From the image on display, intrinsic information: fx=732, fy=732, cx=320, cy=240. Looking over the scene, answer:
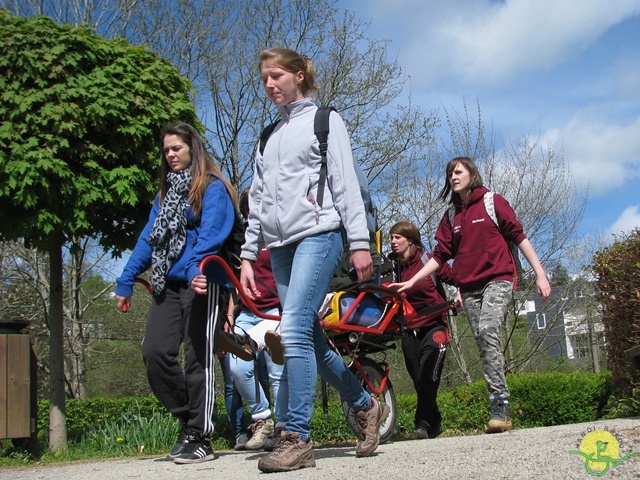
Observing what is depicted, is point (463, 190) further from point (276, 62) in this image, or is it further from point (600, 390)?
point (600, 390)

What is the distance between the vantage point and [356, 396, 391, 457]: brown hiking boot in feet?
13.2

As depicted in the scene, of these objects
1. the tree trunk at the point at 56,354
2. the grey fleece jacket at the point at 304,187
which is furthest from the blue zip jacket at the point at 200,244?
the tree trunk at the point at 56,354

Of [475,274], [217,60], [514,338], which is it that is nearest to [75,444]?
[475,274]

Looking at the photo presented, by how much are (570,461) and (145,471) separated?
7.36ft

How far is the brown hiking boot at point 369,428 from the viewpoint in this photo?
13.2ft

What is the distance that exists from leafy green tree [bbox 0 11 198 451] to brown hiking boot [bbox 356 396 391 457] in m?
3.76

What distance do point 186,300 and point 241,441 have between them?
7.05ft

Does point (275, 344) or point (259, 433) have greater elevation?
point (275, 344)

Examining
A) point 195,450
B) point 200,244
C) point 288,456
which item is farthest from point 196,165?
point 288,456

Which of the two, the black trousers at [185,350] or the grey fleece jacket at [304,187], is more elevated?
the grey fleece jacket at [304,187]

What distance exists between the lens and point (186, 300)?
4.54m

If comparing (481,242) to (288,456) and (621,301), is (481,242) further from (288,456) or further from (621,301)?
(288,456)

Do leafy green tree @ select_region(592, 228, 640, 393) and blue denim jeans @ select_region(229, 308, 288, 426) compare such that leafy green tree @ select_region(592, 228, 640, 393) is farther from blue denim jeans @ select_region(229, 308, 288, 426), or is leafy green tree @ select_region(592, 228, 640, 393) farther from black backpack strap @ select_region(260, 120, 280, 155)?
black backpack strap @ select_region(260, 120, 280, 155)

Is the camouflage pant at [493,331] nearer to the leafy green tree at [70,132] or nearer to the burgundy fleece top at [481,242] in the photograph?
the burgundy fleece top at [481,242]
